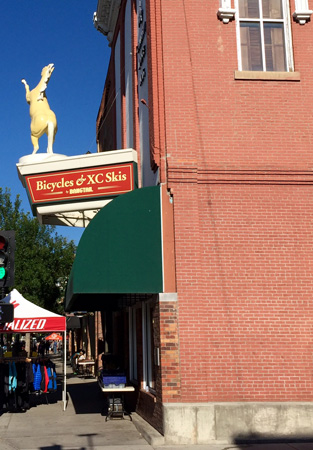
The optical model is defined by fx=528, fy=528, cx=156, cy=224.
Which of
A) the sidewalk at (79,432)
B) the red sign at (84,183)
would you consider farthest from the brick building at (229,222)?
the red sign at (84,183)

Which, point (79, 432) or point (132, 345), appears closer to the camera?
point (79, 432)

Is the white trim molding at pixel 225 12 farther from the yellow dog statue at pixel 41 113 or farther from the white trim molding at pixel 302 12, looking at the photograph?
the yellow dog statue at pixel 41 113

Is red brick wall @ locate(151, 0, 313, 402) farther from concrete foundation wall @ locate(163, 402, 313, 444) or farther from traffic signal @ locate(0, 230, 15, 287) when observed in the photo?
traffic signal @ locate(0, 230, 15, 287)

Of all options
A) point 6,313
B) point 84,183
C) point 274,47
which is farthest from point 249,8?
point 6,313

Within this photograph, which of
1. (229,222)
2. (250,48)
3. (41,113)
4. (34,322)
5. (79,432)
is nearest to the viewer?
(229,222)

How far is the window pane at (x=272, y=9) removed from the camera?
39.0 ft

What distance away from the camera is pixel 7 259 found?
7.89 meters

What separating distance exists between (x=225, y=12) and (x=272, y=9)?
4.14ft

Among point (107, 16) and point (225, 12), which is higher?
point (107, 16)

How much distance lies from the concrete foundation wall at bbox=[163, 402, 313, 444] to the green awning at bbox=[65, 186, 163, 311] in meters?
2.26

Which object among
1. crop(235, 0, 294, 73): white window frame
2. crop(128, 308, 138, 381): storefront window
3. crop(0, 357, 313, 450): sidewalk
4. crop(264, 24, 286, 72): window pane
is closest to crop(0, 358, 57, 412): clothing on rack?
crop(0, 357, 313, 450): sidewalk

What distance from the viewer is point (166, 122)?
35.4 ft

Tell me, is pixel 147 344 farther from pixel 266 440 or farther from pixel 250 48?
pixel 250 48

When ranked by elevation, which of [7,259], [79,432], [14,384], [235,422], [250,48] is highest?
→ [250,48]
